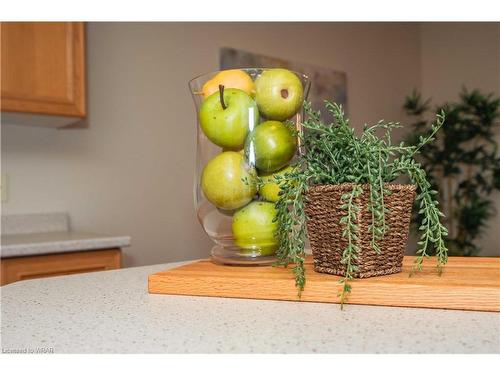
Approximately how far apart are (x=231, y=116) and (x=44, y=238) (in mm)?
1570

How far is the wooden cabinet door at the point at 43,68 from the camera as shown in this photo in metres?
2.18

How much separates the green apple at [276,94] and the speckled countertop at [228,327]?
32 cm

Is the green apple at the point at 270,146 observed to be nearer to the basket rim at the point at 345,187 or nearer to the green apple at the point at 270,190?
the green apple at the point at 270,190

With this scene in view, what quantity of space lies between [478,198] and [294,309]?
12.9 ft

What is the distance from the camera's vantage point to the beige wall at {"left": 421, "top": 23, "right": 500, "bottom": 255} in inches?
172

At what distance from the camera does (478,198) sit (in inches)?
167

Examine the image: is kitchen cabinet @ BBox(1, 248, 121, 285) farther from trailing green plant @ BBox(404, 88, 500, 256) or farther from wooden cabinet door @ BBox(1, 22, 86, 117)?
trailing green plant @ BBox(404, 88, 500, 256)

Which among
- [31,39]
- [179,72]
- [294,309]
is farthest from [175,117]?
[294,309]

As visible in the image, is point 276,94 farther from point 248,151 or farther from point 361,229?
point 361,229

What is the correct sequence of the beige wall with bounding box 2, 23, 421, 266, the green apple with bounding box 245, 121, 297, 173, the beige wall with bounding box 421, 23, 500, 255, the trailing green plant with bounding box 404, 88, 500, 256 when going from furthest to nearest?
the beige wall with bounding box 421, 23, 500, 255 → the trailing green plant with bounding box 404, 88, 500, 256 → the beige wall with bounding box 2, 23, 421, 266 → the green apple with bounding box 245, 121, 297, 173

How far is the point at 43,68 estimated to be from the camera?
2.28 meters

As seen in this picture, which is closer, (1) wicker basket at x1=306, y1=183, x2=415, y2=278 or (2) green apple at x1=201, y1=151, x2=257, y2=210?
(1) wicker basket at x1=306, y1=183, x2=415, y2=278

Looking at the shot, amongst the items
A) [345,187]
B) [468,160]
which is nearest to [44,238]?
[345,187]

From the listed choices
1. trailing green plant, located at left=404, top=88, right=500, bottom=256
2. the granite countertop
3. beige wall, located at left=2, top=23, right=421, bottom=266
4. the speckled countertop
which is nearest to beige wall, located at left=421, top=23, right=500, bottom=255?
trailing green plant, located at left=404, top=88, right=500, bottom=256
